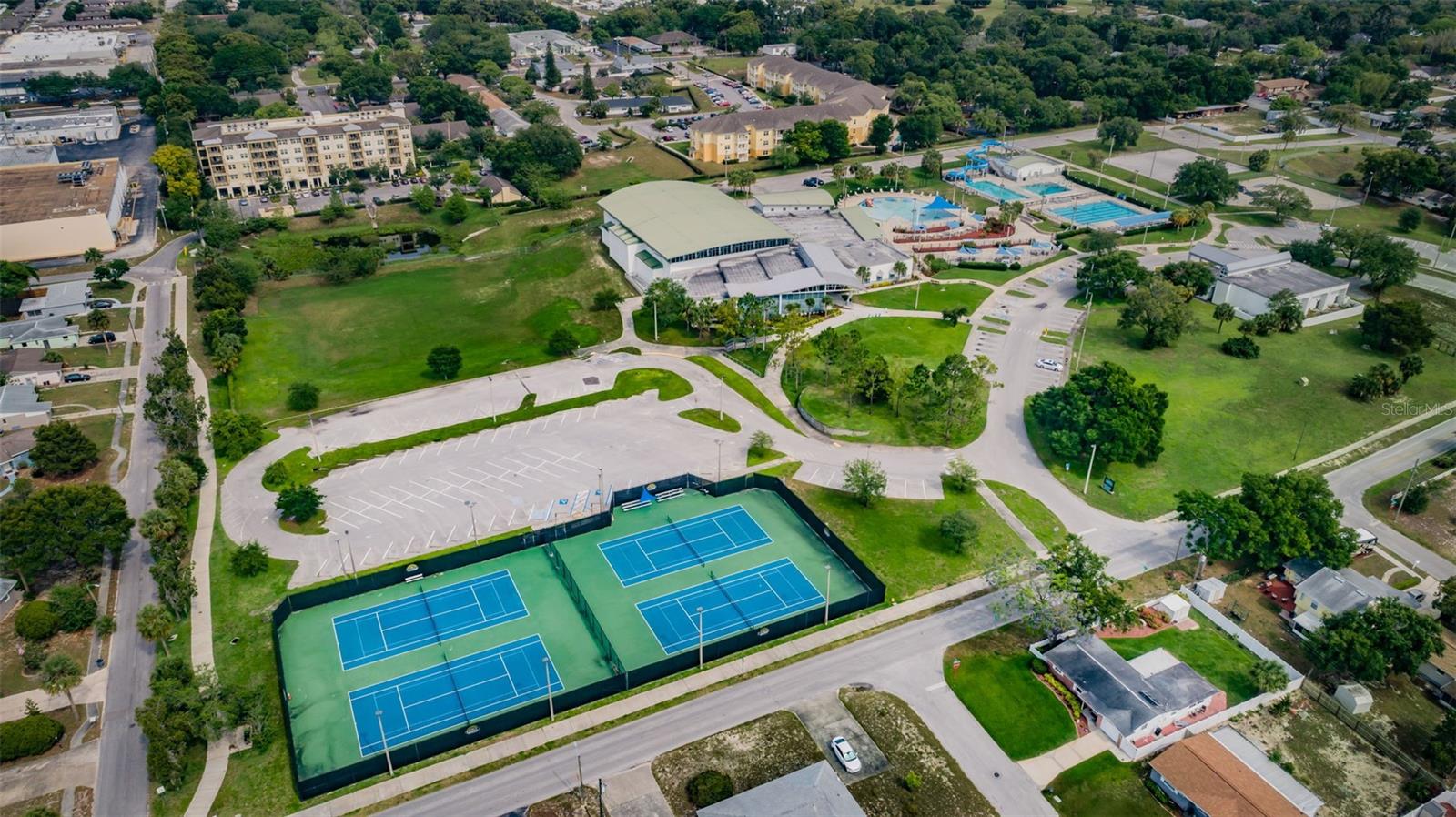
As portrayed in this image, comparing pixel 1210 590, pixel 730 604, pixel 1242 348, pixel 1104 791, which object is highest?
pixel 1242 348

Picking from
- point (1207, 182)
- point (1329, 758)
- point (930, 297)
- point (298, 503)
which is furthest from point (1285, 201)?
point (298, 503)

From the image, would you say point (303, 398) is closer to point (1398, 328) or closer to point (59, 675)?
point (59, 675)

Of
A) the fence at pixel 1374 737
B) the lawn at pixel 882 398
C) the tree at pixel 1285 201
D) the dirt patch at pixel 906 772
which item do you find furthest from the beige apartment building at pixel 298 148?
the fence at pixel 1374 737

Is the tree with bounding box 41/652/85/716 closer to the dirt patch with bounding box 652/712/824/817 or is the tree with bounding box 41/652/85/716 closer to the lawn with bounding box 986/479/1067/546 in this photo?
the dirt patch with bounding box 652/712/824/817

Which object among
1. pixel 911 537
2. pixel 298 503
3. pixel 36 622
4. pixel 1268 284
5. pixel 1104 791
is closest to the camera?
pixel 1104 791

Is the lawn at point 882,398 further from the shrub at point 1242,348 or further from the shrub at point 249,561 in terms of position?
the shrub at point 249,561

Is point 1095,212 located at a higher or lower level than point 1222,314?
lower

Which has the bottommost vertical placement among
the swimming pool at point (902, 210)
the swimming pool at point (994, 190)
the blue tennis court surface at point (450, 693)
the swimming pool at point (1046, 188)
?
the blue tennis court surface at point (450, 693)
